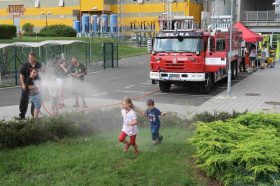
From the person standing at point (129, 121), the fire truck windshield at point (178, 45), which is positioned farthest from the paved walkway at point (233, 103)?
the person standing at point (129, 121)

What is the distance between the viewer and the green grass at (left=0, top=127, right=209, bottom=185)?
563cm

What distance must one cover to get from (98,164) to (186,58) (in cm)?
994

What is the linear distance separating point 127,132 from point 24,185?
2.21 meters

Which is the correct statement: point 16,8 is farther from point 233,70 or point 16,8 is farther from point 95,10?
point 233,70

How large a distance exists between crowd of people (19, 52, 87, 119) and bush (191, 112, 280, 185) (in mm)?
5338

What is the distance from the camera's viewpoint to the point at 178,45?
1593 centimetres

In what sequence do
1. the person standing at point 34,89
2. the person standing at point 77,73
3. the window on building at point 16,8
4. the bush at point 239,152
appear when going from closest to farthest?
the bush at point 239,152 → the person standing at point 34,89 → the person standing at point 77,73 → the window on building at point 16,8

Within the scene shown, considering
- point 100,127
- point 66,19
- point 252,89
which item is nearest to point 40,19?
point 66,19

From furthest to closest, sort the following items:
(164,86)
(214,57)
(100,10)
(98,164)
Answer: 1. (100,10)
2. (164,86)
3. (214,57)
4. (98,164)

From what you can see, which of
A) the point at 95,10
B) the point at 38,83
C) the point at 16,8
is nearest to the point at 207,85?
the point at 38,83

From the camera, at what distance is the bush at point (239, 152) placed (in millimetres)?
4910

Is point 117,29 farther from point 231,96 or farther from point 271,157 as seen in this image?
point 271,157

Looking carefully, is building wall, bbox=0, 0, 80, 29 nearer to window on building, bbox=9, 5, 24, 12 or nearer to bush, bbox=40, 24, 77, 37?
window on building, bbox=9, 5, 24, 12

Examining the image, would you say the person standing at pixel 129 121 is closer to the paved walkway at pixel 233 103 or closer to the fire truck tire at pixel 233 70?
the paved walkway at pixel 233 103
